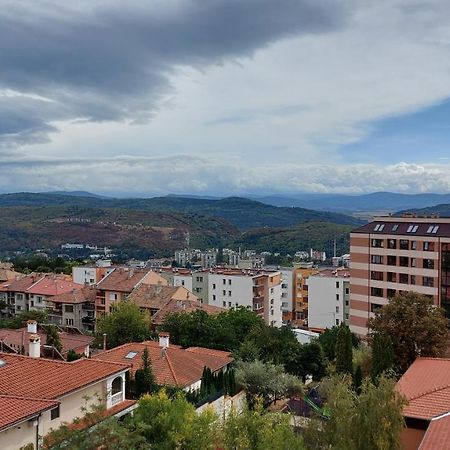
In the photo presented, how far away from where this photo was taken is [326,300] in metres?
79.2

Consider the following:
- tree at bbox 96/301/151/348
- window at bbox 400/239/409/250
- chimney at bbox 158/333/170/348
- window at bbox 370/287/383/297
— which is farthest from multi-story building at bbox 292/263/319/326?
chimney at bbox 158/333/170/348

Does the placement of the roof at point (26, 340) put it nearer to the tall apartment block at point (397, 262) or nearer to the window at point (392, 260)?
the tall apartment block at point (397, 262)

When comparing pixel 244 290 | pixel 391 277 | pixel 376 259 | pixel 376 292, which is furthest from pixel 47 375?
pixel 244 290

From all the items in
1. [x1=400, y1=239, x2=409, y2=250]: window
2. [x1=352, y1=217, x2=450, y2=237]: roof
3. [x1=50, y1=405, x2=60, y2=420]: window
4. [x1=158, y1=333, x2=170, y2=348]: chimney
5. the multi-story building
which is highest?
[x1=352, y1=217, x2=450, y2=237]: roof

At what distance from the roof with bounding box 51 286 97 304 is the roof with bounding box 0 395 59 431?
53682mm

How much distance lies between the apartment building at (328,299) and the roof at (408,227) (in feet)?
67.6

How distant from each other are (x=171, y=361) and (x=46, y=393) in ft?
40.2

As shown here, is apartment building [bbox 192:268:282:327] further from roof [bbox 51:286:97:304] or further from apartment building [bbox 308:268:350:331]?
roof [bbox 51:286:97:304]

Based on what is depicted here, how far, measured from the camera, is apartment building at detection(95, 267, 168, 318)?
68.1 metres

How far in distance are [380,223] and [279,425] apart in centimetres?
4392

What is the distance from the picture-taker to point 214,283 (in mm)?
81375

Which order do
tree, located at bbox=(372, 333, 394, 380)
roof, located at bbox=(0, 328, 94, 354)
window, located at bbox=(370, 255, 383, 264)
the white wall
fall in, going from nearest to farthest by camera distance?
tree, located at bbox=(372, 333, 394, 380) → roof, located at bbox=(0, 328, 94, 354) → window, located at bbox=(370, 255, 383, 264) → the white wall

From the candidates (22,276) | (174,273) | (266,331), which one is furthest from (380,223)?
(22,276)

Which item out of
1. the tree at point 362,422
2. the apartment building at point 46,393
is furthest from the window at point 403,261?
the tree at point 362,422
